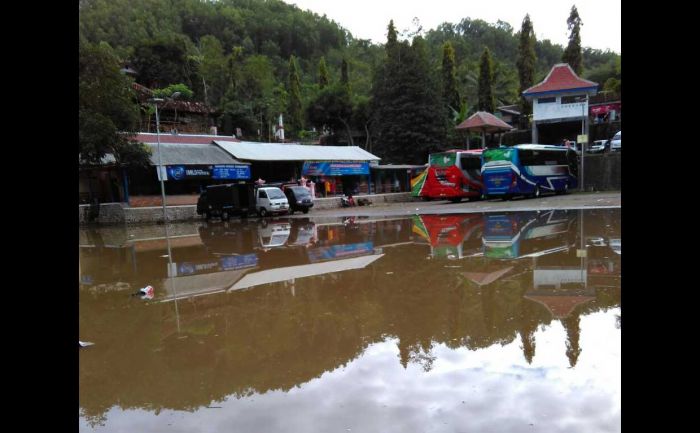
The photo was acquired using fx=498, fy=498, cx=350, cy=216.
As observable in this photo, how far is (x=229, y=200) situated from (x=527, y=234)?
1529 cm

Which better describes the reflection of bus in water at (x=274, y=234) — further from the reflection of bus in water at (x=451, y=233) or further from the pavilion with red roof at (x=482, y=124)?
the pavilion with red roof at (x=482, y=124)

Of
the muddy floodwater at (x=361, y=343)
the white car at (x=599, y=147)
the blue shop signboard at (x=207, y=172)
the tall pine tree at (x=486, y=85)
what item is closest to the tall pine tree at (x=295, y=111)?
the tall pine tree at (x=486, y=85)

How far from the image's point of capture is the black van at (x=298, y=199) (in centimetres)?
2600

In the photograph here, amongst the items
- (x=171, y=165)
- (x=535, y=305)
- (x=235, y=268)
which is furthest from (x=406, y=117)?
(x=535, y=305)

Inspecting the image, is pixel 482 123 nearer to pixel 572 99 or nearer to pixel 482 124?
pixel 482 124

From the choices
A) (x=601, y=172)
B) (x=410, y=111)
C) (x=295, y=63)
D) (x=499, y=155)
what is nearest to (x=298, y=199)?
(x=499, y=155)

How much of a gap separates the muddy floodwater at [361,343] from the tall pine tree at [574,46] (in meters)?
37.2

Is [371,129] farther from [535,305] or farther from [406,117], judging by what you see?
[535,305]

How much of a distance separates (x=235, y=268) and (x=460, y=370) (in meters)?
6.80

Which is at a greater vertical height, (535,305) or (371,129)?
(371,129)

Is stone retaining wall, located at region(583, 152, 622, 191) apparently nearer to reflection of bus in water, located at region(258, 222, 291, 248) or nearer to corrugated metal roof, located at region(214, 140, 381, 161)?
corrugated metal roof, located at region(214, 140, 381, 161)
